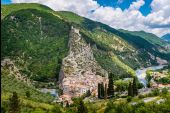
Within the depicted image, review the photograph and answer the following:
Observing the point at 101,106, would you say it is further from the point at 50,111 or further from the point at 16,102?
the point at 16,102

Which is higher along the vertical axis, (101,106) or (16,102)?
(16,102)

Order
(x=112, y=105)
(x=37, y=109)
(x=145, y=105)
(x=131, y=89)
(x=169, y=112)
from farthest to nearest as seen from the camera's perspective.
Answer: (x=131, y=89), (x=37, y=109), (x=112, y=105), (x=145, y=105), (x=169, y=112)

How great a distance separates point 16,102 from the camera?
10188 cm

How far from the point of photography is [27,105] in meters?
187

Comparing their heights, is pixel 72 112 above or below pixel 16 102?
below

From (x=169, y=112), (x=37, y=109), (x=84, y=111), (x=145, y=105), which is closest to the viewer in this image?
(x=84, y=111)

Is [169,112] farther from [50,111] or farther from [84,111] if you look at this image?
[50,111]

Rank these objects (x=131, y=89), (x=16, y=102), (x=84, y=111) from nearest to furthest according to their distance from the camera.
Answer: (x=16, y=102)
(x=84, y=111)
(x=131, y=89)

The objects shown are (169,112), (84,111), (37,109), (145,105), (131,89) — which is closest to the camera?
(84,111)

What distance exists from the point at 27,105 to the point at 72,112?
3249 cm

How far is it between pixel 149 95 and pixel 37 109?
5731 centimetres

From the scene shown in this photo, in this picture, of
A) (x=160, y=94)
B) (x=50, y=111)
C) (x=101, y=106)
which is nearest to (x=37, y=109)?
(x=50, y=111)

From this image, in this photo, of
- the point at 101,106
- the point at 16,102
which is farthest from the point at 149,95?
the point at 16,102

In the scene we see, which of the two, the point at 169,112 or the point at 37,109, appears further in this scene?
the point at 37,109
